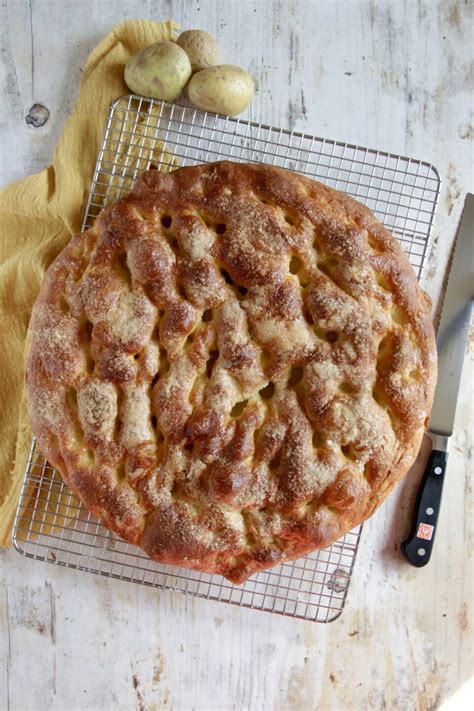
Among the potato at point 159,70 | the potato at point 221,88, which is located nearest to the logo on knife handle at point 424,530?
the potato at point 221,88

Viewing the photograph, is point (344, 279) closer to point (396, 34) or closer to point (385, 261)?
point (385, 261)

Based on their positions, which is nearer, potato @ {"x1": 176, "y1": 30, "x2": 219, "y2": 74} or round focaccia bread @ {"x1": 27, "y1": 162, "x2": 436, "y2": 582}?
round focaccia bread @ {"x1": 27, "y1": 162, "x2": 436, "y2": 582}

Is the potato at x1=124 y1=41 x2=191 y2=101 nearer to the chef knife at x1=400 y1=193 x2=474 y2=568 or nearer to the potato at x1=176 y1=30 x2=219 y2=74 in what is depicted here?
the potato at x1=176 y1=30 x2=219 y2=74

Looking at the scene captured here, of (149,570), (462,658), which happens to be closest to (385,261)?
(149,570)

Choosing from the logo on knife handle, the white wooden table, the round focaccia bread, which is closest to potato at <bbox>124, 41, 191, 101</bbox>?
the white wooden table

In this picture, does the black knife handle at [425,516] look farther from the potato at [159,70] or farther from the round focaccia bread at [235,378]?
the potato at [159,70]

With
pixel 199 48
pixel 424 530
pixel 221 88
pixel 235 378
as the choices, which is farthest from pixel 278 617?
pixel 199 48
